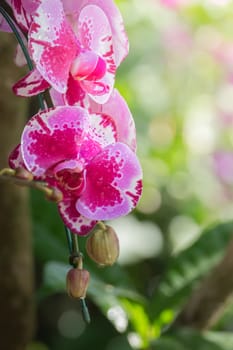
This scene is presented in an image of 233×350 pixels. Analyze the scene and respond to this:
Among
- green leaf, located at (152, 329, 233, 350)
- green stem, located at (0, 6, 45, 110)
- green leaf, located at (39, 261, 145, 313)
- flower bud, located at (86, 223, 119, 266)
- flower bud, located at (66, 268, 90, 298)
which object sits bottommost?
green leaf, located at (152, 329, 233, 350)

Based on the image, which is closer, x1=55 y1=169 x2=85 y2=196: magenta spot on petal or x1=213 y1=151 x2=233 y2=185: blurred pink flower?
x1=55 y1=169 x2=85 y2=196: magenta spot on petal

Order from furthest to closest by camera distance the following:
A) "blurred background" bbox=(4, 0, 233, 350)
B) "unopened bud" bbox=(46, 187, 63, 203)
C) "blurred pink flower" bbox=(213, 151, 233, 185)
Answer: "blurred pink flower" bbox=(213, 151, 233, 185) → "blurred background" bbox=(4, 0, 233, 350) → "unopened bud" bbox=(46, 187, 63, 203)

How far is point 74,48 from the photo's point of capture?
1.82 feet

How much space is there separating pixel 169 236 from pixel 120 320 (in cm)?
46

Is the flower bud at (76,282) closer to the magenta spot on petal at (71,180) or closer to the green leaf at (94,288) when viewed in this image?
the magenta spot on petal at (71,180)

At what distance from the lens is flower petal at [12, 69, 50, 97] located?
54 cm

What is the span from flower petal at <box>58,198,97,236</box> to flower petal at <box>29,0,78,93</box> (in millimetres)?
73

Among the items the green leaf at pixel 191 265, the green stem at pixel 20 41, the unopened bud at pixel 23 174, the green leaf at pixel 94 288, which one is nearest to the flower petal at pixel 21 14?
the green stem at pixel 20 41

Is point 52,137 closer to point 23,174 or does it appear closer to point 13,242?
Result: point 23,174

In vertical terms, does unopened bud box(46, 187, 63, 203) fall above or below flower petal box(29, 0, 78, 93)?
below

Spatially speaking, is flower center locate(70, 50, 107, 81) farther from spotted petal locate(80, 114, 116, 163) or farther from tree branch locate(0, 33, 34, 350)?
tree branch locate(0, 33, 34, 350)

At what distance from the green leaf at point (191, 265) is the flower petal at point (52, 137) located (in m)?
0.54

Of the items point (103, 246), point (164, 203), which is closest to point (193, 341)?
point (103, 246)

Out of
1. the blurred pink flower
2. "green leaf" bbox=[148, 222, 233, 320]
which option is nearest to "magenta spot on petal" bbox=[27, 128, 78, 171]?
"green leaf" bbox=[148, 222, 233, 320]
